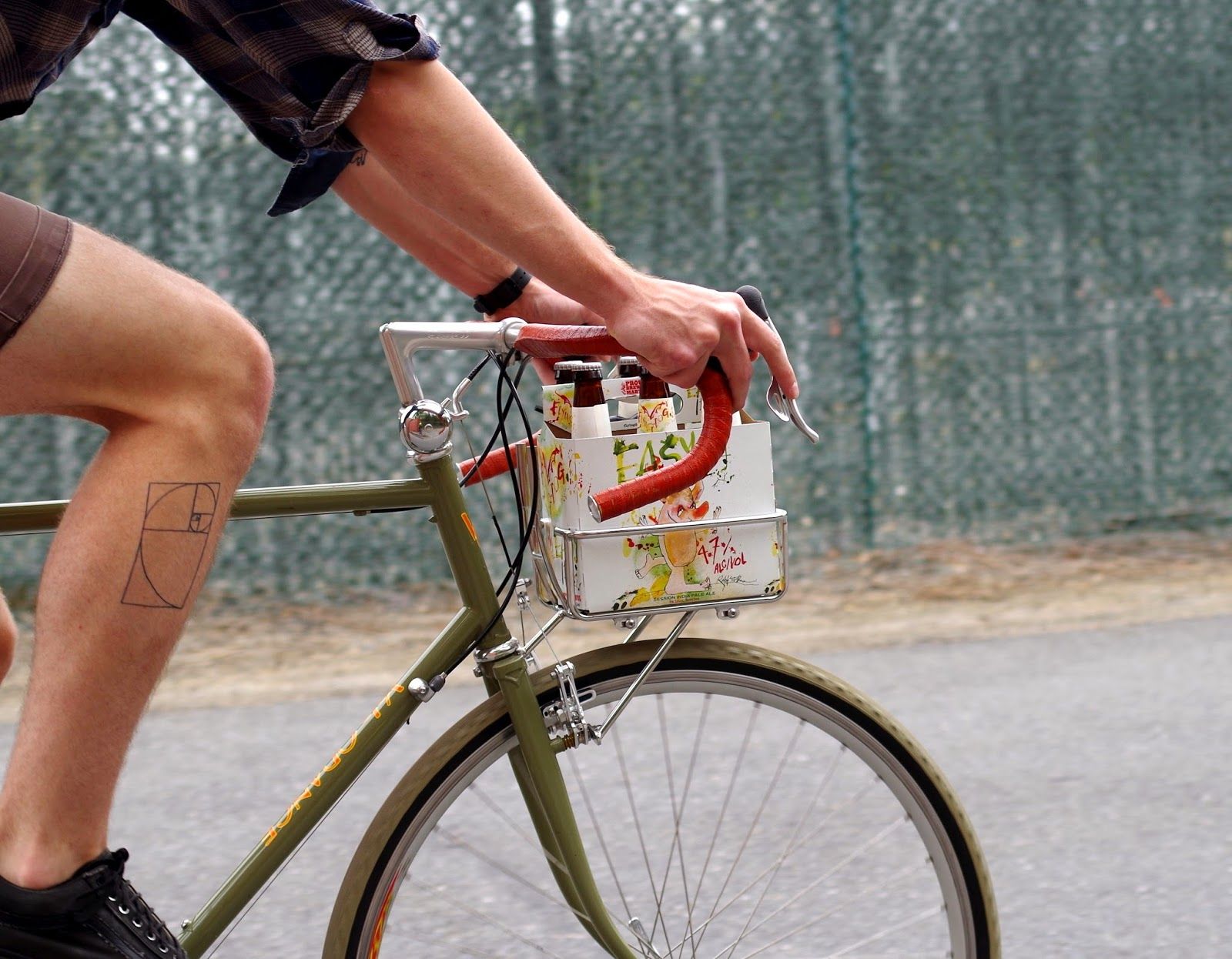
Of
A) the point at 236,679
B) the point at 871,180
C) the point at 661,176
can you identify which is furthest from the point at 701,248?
the point at 236,679

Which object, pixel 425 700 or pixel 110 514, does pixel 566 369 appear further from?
pixel 110 514

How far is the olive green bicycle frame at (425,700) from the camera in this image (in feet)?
5.73

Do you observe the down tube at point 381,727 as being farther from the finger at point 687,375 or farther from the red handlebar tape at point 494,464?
the finger at point 687,375

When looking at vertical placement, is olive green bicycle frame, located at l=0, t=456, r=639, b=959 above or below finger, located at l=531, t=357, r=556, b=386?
below

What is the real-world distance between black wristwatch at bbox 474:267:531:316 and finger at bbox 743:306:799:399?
0.46 meters

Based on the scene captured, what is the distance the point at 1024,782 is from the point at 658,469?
1.97 meters

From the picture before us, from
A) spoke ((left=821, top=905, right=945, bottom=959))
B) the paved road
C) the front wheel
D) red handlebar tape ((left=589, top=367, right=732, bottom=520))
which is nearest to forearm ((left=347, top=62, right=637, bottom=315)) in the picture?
red handlebar tape ((left=589, top=367, right=732, bottom=520))

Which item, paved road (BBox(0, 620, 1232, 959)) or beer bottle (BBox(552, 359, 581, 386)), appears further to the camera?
paved road (BBox(0, 620, 1232, 959))

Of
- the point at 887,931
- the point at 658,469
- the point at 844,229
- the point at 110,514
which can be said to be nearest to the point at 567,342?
the point at 658,469

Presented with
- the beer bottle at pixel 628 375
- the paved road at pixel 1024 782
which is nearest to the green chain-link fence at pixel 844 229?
the paved road at pixel 1024 782

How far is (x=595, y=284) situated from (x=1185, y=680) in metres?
2.97

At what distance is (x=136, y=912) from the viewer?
154 centimetres

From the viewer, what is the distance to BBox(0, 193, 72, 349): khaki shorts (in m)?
1.39

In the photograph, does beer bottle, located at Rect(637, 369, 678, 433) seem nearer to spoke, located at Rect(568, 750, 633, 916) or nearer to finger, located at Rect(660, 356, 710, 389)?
finger, located at Rect(660, 356, 710, 389)
